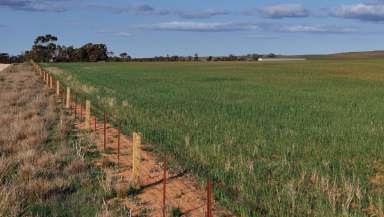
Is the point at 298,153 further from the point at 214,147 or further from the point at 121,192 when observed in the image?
the point at 121,192

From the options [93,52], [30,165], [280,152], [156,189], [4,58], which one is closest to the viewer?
[156,189]

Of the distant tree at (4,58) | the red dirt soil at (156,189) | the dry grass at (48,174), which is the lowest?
the distant tree at (4,58)

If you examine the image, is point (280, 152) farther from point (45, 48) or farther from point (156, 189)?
point (45, 48)

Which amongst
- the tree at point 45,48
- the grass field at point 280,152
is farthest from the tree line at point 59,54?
the grass field at point 280,152

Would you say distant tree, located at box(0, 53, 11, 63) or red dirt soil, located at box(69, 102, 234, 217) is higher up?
red dirt soil, located at box(69, 102, 234, 217)

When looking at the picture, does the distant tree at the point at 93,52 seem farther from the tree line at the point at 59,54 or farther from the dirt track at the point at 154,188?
the dirt track at the point at 154,188

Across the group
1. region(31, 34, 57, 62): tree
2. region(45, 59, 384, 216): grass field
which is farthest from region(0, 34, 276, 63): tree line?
region(45, 59, 384, 216): grass field

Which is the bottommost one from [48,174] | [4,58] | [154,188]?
[4,58]

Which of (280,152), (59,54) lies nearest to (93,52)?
(59,54)

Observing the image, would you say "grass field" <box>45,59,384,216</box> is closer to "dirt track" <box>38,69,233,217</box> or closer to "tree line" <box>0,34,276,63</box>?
"dirt track" <box>38,69,233,217</box>

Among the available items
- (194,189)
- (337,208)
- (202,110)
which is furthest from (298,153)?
(202,110)

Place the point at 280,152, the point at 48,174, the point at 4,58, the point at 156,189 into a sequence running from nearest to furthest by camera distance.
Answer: the point at 156,189
the point at 48,174
the point at 280,152
the point at 4,58

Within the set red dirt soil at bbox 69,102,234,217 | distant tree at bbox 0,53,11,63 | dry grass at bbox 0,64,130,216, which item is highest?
dry grass at bbox 0,64,130,216

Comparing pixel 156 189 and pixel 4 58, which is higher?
pixel 156 189
